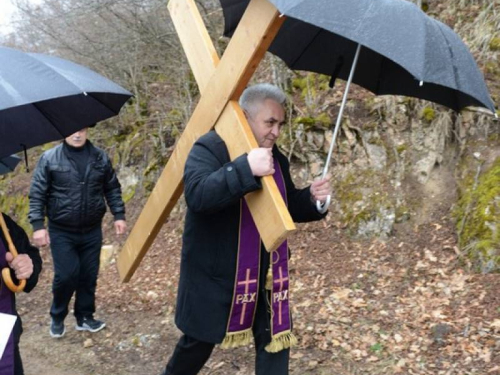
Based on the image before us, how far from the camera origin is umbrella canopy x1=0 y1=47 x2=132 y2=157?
218 cm

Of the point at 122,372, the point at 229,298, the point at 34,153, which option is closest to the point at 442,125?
the point at 229,298

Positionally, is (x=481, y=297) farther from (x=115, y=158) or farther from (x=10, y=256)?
(x=115, y=158)

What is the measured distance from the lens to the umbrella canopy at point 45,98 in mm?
2182

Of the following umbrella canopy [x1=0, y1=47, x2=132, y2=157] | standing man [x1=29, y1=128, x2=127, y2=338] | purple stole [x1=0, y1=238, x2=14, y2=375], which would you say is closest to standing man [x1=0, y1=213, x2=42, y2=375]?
purple stole [x1=0, y1=238, x2=14, y2=375]

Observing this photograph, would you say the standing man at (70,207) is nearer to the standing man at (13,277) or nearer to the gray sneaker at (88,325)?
the gray sneaker at (88,325)

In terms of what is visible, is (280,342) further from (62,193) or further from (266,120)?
(62,193)

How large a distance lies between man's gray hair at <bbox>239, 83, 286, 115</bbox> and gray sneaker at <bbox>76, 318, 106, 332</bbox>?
3.38 m

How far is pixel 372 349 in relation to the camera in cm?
411

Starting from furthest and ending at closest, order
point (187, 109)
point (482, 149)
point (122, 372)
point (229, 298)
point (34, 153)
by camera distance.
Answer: point (34, 153) → point (187, 109) → point (482, 149) → point (122, 372) → point (229, 298)

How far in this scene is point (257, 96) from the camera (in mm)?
2809

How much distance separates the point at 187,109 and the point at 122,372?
4.80 metres

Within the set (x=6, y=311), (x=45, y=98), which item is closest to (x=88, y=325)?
(x=6, y=311)

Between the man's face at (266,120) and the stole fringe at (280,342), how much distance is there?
3.79 feet

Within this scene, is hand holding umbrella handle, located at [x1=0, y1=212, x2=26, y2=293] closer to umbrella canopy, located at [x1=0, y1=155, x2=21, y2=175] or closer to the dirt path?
umbrella canopy, located at [x1=0, y1=155, x2=21, y2=175]
